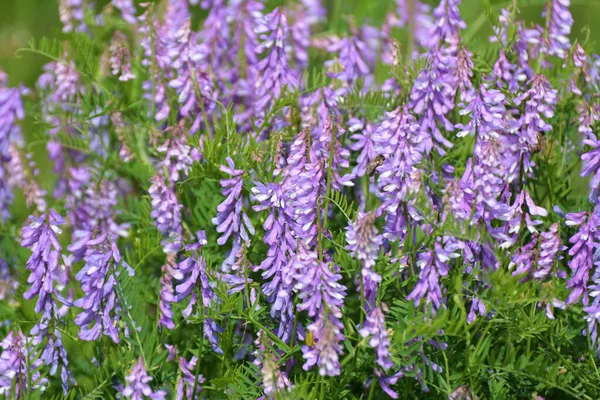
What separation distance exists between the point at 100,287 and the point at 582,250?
132cm

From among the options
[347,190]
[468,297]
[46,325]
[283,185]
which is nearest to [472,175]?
[468,297]

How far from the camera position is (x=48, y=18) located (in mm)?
5570

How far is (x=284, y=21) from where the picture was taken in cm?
284

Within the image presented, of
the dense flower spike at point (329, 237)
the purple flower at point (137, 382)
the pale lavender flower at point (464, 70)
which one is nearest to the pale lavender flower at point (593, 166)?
the dense flower spike at point (329, 237)

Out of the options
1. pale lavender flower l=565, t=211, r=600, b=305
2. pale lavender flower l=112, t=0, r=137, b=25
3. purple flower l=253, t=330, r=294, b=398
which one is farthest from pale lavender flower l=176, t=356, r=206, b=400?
pale lavender flower l=112, t=0, r=137, b=25

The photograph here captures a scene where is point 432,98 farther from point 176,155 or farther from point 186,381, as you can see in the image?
point 186,381

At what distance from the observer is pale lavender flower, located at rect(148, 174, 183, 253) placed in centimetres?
255

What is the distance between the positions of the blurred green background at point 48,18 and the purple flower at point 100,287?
1.46 meters

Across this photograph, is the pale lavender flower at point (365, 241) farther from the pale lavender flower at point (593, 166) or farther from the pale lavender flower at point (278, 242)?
the pale lavender flower at point (593, 166)

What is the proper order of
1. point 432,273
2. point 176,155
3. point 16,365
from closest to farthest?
point 432,273 → point 16,365 → point 176,155

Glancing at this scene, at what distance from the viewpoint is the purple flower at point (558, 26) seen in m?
2.80

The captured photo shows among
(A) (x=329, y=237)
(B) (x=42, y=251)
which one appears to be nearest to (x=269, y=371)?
(A) (x=329, y=237)

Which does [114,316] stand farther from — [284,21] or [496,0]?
[496,0]

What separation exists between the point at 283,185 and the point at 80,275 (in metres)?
0.63
